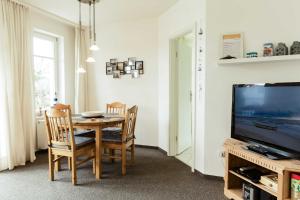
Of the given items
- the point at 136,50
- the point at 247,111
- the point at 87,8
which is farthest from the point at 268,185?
the point at 87,8

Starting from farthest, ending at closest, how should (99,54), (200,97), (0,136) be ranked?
1. (99,54)
2. (0,136)
3. (200,97)

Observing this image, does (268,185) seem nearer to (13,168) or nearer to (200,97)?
(200,97)

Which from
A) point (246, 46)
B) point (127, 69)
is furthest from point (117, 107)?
point (246, 46)

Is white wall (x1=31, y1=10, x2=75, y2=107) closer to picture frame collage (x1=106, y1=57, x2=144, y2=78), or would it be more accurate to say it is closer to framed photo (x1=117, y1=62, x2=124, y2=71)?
picture frame collage (x1=106, y1=57, x2=144, y2=78)

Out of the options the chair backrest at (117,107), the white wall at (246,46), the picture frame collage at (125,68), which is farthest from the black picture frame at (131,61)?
the white wall at (246,46)

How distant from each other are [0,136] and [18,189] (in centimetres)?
109

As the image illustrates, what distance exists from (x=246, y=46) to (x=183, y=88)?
171cm

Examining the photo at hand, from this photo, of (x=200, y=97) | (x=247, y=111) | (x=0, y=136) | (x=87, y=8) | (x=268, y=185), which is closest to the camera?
(x=268, y=185)

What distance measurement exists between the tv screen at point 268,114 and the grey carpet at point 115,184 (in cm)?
86

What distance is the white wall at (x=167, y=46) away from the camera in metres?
3.06

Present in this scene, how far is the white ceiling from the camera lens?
3598 mm

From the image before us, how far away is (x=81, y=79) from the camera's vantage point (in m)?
4.91

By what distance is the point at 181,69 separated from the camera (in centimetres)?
411

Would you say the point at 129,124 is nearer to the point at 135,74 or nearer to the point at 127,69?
the point at 135,74
